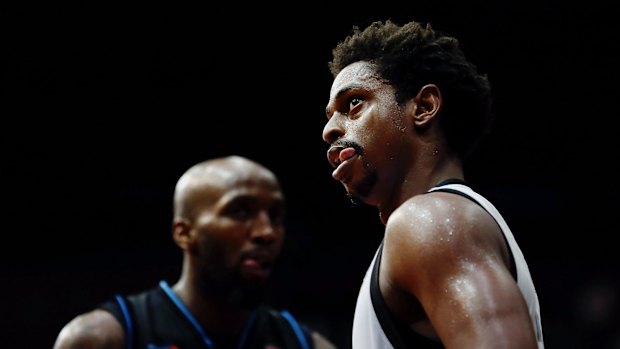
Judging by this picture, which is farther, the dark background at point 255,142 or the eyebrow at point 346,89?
the dark background at point 255,142

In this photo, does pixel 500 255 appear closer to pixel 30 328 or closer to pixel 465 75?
pixel 465 75

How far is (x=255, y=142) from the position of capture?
6531 mm

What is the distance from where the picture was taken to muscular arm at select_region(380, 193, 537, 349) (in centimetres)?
135

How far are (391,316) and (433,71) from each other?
59 centimetres

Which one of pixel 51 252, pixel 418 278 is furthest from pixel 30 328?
pixel 418 278

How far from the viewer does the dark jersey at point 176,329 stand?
3.54m

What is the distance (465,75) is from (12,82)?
490 centimetres

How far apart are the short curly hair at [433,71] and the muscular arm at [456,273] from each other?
0.37 meters

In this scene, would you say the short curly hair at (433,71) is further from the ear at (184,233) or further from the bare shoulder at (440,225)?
the ear at (184,233)

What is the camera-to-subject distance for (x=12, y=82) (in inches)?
240

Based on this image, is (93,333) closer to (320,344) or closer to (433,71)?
(320,344)

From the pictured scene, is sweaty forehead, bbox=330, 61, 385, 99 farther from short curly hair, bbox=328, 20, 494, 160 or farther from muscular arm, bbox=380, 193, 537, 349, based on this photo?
muscular arm, bbox=380, 193, 537, 349

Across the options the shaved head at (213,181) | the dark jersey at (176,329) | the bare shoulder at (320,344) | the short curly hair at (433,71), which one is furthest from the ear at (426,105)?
the bare shoulder at (320,344)

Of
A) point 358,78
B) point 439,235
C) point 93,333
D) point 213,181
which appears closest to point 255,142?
point 213,181
